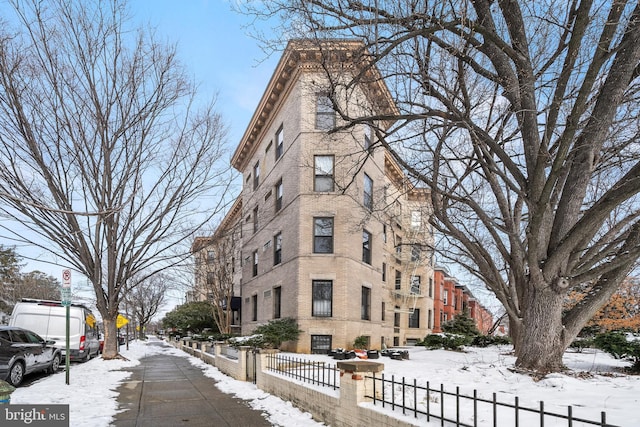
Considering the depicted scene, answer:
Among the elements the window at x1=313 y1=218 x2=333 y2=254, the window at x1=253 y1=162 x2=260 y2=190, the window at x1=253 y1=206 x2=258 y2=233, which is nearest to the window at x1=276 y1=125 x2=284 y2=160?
the window at x1=253 y1=162 x2=260 y2=190

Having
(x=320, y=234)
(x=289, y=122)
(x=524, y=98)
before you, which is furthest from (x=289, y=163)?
(x=524, y=98)

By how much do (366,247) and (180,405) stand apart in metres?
16.4

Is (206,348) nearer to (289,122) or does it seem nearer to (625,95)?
(289,122)

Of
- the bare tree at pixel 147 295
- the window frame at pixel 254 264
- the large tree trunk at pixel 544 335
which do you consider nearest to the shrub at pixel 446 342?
the large tree trunk at pixel 544 335

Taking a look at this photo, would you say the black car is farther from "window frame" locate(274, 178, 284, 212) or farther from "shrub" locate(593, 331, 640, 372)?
"shrub" locate(593, 331, 640, 372)

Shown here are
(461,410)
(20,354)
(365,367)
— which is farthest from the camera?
(20,354)

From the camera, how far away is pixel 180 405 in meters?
10.2

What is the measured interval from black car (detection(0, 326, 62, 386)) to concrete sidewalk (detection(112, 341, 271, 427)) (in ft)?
7.80

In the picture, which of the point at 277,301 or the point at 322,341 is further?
the point at 277,301

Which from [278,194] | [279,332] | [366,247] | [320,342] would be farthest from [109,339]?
[366,247]

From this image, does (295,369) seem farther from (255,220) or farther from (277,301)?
(255,220)

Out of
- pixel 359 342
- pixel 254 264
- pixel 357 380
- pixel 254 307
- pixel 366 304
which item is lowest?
pixel 359 342

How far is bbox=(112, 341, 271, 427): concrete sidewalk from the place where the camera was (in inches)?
337

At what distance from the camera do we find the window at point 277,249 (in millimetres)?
25855
